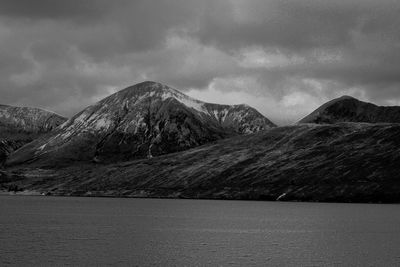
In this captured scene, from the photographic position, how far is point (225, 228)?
486 ft

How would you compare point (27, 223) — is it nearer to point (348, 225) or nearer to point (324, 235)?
point (324, 235)

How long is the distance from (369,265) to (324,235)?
149 feet

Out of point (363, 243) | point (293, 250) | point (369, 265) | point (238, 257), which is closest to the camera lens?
point (369, 265)

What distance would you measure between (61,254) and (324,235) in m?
68.6

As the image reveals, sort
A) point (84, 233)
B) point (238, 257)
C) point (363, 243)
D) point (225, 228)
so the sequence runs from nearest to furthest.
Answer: point (238, 257) < point (363, 243) < point (84, 233) < point (225, 228)

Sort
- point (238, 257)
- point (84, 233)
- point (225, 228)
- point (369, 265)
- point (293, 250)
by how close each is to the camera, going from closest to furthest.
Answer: point (369, 265), point (238, 257), point (293, 250), point (84, 233), point (225, 228)

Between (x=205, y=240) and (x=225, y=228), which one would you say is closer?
(x=205, y=240)

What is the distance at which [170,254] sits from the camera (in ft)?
308

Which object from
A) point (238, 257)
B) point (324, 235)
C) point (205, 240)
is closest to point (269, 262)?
point (238, 257)

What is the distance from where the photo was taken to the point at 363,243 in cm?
11419

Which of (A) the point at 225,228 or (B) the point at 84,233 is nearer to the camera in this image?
(B) the point at 84,233

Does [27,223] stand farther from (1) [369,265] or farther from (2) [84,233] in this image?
(1) [369,265]

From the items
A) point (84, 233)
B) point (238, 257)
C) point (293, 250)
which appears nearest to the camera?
point (238, 257)

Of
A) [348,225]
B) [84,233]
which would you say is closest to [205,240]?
[84,233]
